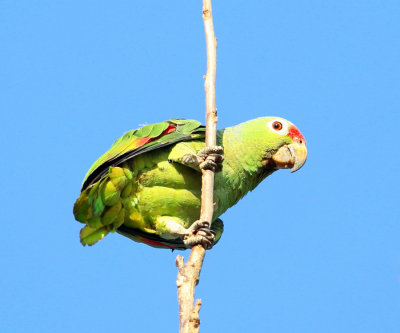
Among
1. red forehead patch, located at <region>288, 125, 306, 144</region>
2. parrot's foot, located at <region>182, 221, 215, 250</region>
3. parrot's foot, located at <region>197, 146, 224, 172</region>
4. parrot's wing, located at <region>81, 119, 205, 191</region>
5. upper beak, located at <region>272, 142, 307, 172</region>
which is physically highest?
red forehead patch, located at <region>288, 125, 306, 144</region>

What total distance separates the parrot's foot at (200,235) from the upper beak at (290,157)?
5.56 feet

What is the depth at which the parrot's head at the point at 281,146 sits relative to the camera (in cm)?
683

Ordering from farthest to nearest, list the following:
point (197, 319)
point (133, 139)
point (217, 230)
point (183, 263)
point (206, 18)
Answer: point (217, 230), point (133, 139), point (206, 18), point (183, 263), point (197, 319)

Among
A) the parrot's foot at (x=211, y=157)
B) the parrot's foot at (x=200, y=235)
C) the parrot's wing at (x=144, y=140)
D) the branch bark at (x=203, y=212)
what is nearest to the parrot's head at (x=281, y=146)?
the parrot's wing at (x=144, y=140)

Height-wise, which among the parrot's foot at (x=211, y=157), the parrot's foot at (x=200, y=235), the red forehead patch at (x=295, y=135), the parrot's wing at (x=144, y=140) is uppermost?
the red forehead patch at (x=295, y=135)

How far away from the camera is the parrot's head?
6832 mm

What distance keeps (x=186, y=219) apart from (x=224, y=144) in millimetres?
924

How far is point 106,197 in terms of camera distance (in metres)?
5.91

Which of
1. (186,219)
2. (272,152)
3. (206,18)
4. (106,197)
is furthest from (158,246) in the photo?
(206,18)

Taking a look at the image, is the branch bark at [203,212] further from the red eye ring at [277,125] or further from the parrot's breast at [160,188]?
the red eye ring at [277,125]

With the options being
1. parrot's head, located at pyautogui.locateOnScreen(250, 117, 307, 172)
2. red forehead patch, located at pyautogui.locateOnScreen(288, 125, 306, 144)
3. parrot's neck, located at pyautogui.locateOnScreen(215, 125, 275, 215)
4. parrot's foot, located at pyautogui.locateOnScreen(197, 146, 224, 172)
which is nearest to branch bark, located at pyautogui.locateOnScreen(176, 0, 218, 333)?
parrot's foot, located at pyautogui.locateOnScreen(197, 146, 224, 172)

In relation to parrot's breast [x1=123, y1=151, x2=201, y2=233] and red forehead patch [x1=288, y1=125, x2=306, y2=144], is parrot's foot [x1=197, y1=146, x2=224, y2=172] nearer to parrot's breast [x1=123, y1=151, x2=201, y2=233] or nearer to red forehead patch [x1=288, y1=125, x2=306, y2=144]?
parrot's breast [x1=123, y1=151, x2=201, y2=233]

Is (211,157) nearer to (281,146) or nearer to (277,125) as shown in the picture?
(281,146)

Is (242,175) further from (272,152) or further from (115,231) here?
(115,231)
